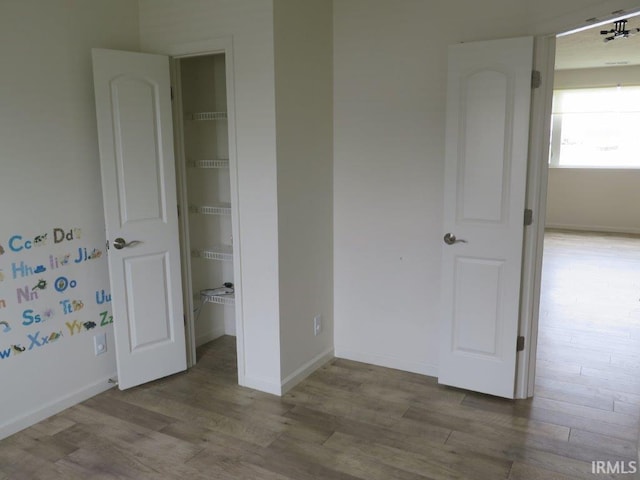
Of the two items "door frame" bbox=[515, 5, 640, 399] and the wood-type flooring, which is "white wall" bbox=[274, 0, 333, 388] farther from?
"door frame" bbox=[515, 5, 640, 399]

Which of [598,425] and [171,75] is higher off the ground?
[171,75]

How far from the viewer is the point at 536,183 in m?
2.96

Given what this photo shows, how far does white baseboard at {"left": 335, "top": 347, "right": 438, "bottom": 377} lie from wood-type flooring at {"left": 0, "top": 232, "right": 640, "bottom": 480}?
5 centimetres

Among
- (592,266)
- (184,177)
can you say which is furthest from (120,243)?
(592,266)

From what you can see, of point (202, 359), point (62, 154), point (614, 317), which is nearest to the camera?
point (62, 154)

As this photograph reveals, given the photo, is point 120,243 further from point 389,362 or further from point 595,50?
point 595,50

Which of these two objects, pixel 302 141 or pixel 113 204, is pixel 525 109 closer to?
pixel 302 141

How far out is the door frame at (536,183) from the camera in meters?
2.80

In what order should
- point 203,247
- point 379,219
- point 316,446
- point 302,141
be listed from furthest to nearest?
point 203,247
point 379,219
point 302,141
point 316,446

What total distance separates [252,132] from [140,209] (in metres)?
0.86

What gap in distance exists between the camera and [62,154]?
3010mm

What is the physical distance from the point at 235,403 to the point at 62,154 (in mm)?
1772

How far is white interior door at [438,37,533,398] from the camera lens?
2906 millimetres

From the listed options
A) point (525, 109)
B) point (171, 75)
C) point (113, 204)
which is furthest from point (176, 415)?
point (525, 109)
